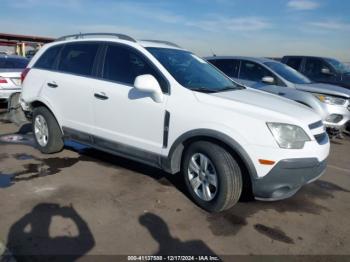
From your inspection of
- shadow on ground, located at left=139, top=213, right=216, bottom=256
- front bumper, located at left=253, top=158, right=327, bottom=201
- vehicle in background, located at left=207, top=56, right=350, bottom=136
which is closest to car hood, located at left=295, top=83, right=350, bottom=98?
vehicle in background, located at left=207, top=56, right=350, bottom=136

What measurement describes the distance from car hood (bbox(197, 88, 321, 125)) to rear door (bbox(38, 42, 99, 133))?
1762 mm

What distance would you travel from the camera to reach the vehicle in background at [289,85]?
7.20 meters

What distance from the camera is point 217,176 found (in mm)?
3678

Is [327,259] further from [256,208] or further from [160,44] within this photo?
[160,44]

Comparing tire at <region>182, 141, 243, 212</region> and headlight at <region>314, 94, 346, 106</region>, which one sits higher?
headlight at <region>314, 94, 346, 106</region>

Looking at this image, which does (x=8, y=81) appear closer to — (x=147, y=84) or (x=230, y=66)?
(x=230, y=66)

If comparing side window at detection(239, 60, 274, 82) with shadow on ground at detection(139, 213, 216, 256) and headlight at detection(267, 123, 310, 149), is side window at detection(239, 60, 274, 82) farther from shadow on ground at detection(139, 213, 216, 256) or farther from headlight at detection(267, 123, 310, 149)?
shadow on ground at detection(139, 213, 216, 256)

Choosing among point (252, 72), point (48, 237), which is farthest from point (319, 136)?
point (252, 72)

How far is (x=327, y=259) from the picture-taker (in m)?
3.09

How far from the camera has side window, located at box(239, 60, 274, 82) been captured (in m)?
7.89

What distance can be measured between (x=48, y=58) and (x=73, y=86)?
1.02 metres

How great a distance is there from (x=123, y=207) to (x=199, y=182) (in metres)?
0.89

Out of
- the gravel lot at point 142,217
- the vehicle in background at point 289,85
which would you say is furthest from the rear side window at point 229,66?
the gravel lot at point 142,217

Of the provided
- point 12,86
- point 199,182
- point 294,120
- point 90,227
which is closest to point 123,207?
point 90,227
